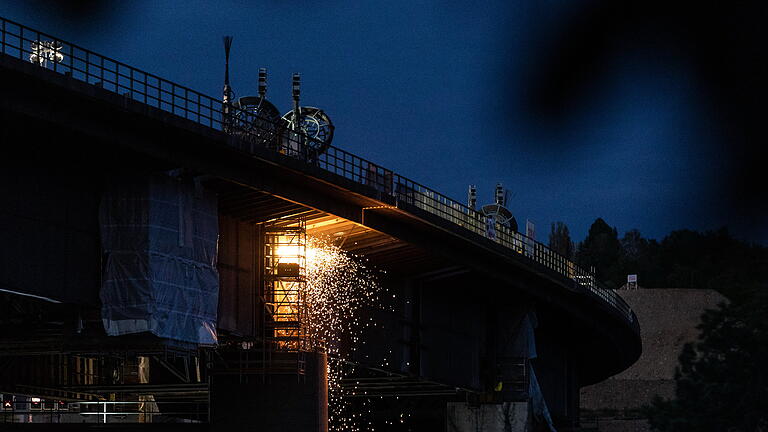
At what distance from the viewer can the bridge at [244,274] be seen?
3369 cm

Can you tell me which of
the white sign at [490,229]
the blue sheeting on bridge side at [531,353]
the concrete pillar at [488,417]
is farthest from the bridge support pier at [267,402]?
the blue sheeting on bridge side at [531,353]

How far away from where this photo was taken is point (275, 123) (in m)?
43.0

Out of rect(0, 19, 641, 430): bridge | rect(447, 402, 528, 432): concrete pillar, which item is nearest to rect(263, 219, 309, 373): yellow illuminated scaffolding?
rect(0, 19, 641, 430): bridge

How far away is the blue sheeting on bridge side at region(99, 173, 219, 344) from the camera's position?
3716 cm

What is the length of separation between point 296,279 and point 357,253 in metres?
7.21

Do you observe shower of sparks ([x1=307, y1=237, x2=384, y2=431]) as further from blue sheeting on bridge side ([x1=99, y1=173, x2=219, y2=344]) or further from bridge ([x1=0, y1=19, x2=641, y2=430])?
blue sheeting on bridge side ([x1=99, y1=173, x2=219, y2=344])

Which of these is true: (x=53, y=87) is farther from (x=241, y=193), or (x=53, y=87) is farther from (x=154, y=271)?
(x=241, y=193)

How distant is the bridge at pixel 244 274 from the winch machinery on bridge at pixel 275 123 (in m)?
0.28

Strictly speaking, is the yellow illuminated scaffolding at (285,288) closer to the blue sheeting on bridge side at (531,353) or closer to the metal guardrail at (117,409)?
the blue sheeting on bridge side at (531,353)

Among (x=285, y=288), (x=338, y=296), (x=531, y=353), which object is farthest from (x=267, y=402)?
(x=531, y=353)

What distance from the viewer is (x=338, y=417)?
77.3 meters

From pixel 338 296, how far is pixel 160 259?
1506 cm

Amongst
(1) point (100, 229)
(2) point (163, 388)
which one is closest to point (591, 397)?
(2) point (163, 388)

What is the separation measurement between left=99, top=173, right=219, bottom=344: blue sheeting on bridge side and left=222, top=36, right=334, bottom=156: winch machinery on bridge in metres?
2.84
